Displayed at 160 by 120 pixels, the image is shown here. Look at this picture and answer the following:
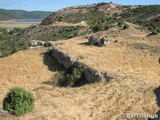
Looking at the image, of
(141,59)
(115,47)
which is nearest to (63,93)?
(141,59)

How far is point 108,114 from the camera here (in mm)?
9727

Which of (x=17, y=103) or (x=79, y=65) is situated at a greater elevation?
(x=79, y=65)

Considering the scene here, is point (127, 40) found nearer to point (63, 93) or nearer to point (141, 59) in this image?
point (141, 59)

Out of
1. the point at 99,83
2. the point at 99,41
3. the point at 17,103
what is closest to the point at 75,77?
the point at 99,83

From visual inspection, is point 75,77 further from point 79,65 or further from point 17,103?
point 17,103

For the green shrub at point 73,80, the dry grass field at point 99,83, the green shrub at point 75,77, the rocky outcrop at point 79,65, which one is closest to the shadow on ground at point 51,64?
the dry grass field at point 99,83

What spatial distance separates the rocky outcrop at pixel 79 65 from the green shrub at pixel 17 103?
7.34 m

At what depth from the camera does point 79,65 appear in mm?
17734

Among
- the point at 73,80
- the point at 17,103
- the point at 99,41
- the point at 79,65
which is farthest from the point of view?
the point at 99,41

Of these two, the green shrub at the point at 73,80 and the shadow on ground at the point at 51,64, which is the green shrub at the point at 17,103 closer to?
the green shrub at the point at 73,80

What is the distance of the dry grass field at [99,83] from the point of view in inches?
395

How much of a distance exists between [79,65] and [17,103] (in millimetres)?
9572

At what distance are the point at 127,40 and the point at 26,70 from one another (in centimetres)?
1787

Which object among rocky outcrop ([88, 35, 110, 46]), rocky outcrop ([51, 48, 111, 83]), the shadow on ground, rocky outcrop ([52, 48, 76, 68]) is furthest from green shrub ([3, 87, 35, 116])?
rocky outcrop ([88, 35, 110, 46])
